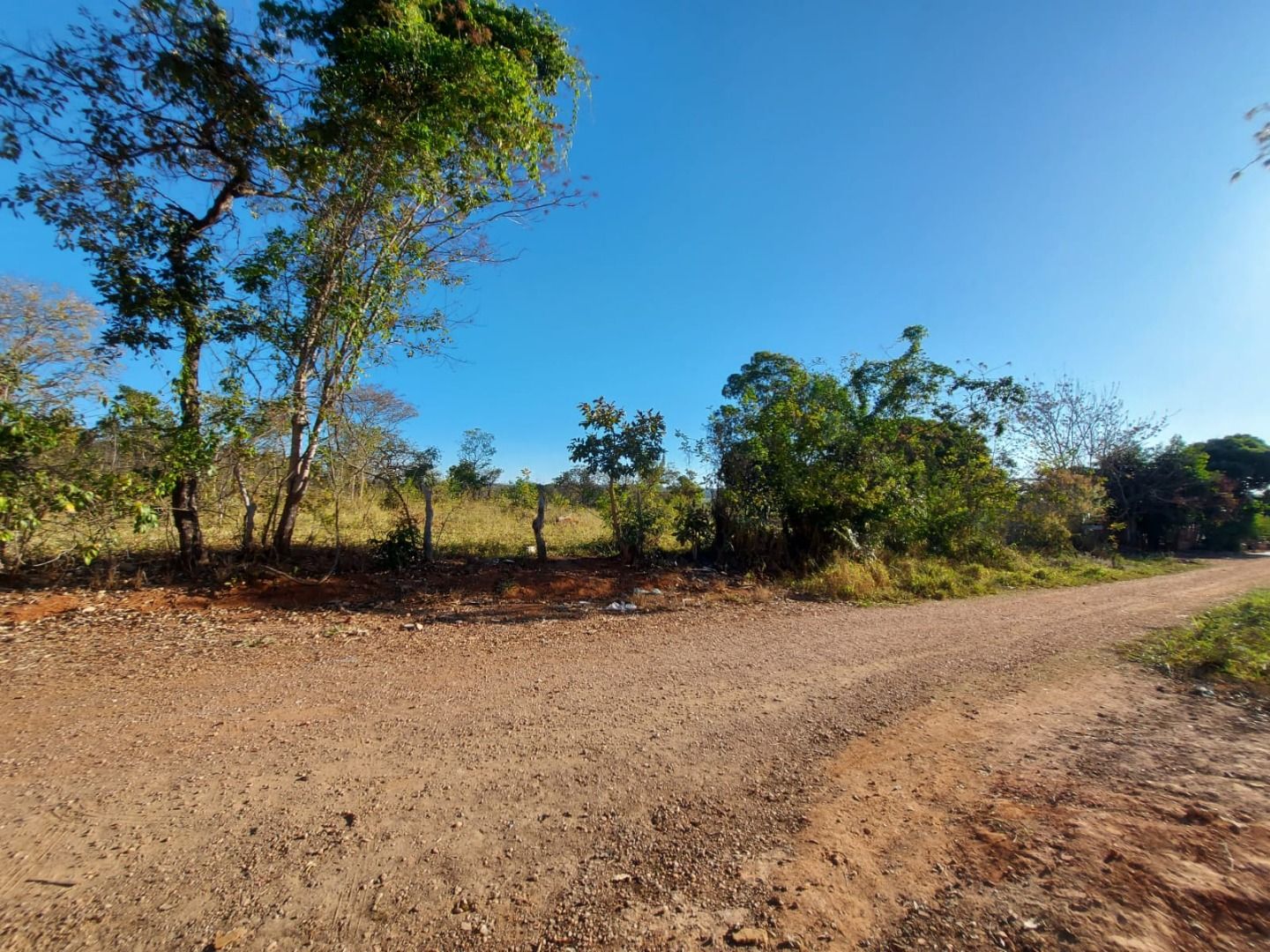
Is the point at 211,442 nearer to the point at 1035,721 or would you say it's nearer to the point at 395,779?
the point at 395,779

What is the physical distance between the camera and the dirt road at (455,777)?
6.24ft

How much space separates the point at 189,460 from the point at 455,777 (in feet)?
21.3

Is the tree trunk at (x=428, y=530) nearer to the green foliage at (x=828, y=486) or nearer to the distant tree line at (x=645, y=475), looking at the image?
the distant tree line at (x=645, y=475)

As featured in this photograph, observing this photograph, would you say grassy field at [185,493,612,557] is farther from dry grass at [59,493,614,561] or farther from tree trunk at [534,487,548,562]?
tree trunk at [534,487,548,562]

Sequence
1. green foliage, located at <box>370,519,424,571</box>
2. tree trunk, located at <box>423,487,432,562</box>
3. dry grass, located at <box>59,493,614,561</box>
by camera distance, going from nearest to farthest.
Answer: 1. dry grass, located at <box>59,493,614,561</box>
2. green foliage, located at <box>370,519,424,571</box>
3. tree trunk, located at <box>423,487,432,562</box>

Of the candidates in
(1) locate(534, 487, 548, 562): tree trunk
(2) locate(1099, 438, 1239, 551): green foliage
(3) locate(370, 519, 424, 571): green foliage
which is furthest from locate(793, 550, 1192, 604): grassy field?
(2) locate(1099, 438, 1239, 551): green foliage

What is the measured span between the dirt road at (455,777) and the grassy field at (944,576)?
9.53ft

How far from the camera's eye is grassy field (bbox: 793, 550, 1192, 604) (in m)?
8.50

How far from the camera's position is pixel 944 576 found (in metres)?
9.52

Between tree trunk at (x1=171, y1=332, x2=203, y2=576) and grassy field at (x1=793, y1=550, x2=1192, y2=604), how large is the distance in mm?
9064

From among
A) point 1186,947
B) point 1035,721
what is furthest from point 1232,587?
point 1186,947

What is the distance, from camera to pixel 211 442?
6914 millimetres

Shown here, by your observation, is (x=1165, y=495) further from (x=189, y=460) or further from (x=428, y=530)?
(x=189, y=460)

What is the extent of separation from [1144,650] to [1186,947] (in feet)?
15.4
